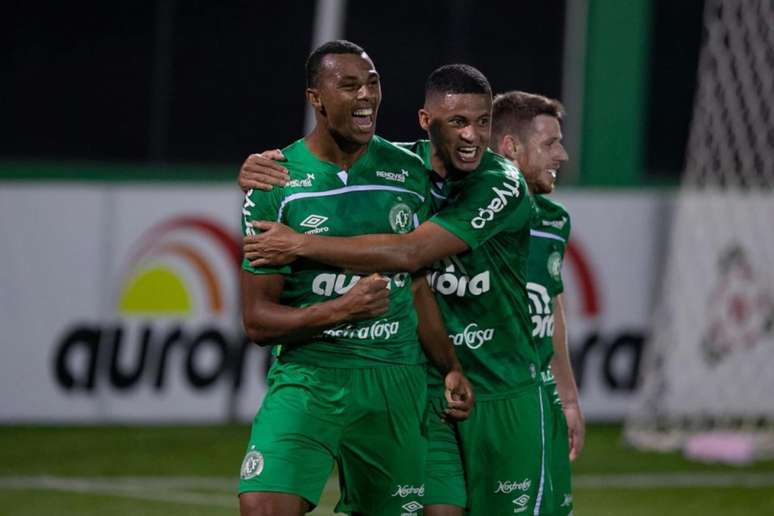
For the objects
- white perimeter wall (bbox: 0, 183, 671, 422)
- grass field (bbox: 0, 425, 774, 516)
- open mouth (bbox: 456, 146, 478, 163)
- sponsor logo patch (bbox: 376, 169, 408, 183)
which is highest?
open mouth (bbox: 456, 146, 478, 163)

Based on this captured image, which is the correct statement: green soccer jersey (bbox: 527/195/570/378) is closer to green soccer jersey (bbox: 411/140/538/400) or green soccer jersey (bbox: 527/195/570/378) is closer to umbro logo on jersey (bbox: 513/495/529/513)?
green soccer jersey (bbox: 411/140/538/400)

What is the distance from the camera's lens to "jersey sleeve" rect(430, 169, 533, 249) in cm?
554

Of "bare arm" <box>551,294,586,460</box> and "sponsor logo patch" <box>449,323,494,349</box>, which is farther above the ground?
"sponsor logo patch" <box>449,323,494,349</box>

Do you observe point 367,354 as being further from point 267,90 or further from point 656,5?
point 656,5

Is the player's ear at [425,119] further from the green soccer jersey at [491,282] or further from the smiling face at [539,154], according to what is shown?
the smiling face at [539,154]

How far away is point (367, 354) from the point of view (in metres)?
5.44

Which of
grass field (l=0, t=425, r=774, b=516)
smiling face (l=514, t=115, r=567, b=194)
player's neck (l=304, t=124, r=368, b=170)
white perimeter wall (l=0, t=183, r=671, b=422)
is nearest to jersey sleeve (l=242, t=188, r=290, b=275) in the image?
player's neck (l=304, t=124, r=368, b=170)

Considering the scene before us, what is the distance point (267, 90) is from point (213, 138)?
0.73 metres

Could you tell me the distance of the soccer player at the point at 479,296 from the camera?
5574mm

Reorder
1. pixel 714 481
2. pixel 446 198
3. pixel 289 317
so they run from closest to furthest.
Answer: pixel 289 317
pixel 446 198
pixel 714 481

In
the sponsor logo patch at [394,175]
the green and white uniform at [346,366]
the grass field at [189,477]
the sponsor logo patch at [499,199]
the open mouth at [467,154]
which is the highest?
the open mouth at [467,154]

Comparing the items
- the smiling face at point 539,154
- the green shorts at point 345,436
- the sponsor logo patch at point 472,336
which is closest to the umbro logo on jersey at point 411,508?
the green shorts at point 345,436

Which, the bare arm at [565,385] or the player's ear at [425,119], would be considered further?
the bare arm at [565,385]

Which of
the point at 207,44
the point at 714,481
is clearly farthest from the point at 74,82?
the point at 714,481
